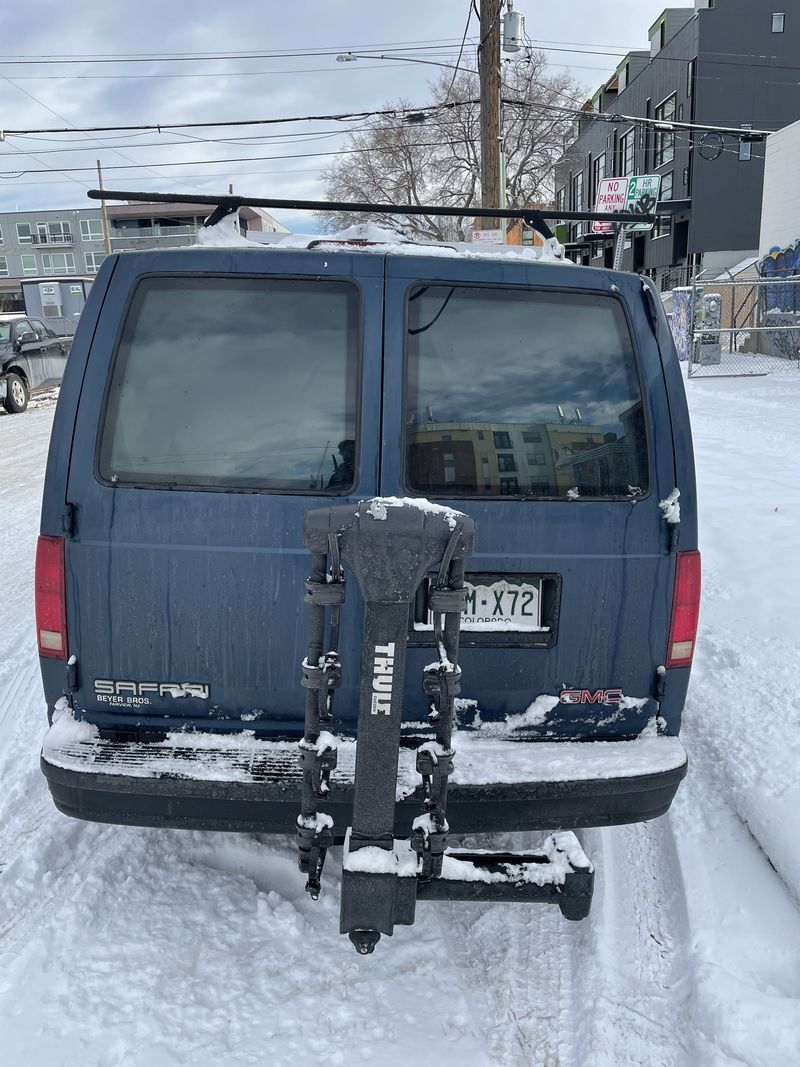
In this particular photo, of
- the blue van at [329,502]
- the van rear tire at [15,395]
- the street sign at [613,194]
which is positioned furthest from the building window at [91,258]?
the blue van at [329,502]

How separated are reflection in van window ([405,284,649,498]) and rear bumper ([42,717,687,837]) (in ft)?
2.87

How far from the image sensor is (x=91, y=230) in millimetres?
77812

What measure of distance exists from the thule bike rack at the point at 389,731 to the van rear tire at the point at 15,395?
17356 mm

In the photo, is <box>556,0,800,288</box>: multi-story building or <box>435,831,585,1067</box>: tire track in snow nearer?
<box>435,831,585,1067</box>: tire track in snow

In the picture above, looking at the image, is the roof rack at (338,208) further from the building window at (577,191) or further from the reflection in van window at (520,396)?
the building window at (577,191)

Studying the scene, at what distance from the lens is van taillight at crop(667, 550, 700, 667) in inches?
104

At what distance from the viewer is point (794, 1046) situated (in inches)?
84.2

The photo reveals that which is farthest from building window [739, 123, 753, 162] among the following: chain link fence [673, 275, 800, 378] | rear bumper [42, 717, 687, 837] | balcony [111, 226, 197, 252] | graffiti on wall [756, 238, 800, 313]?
balcony [111, 226, 197, 252]

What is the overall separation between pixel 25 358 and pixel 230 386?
1734 centimetres

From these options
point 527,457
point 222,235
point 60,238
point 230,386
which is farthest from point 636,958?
point 60,238

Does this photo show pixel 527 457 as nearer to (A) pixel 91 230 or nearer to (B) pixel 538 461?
(B) pixel 538 461

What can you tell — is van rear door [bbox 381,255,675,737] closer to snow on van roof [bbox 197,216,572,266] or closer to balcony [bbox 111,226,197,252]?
snow on van roof [bbox 197,216,572,266]

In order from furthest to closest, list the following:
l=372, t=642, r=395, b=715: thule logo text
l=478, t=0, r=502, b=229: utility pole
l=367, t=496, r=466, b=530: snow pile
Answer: l=478, t=0, r=502, b=229: utility pole → l=372, t=642, r=395, b=715: thule logo text → l=367, t=496, r=466, b=530: snow pile

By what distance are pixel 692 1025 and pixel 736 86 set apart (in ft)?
141
